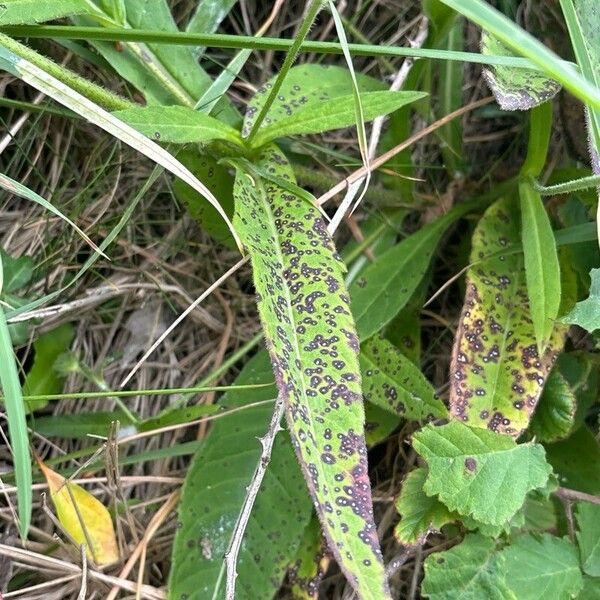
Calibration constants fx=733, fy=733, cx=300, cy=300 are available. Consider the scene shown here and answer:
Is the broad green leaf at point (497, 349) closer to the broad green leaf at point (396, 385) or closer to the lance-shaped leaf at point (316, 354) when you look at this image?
the broad green leaf at point (396, 385)

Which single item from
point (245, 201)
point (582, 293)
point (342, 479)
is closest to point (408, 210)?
point (582, 293)

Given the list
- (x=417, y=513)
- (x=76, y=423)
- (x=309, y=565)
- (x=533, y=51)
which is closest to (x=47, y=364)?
(x=76, y=423)

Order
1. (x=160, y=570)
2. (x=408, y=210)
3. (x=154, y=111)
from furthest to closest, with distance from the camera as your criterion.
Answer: (x=408, y=210) < (x=160, y=570) < (x=154, y=111)

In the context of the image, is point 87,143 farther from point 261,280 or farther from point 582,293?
point 582,293

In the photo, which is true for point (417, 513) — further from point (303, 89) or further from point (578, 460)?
point (303, 89)

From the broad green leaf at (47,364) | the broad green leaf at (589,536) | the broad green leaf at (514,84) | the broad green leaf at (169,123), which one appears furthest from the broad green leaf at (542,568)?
the broad green leaf at (47,364)
